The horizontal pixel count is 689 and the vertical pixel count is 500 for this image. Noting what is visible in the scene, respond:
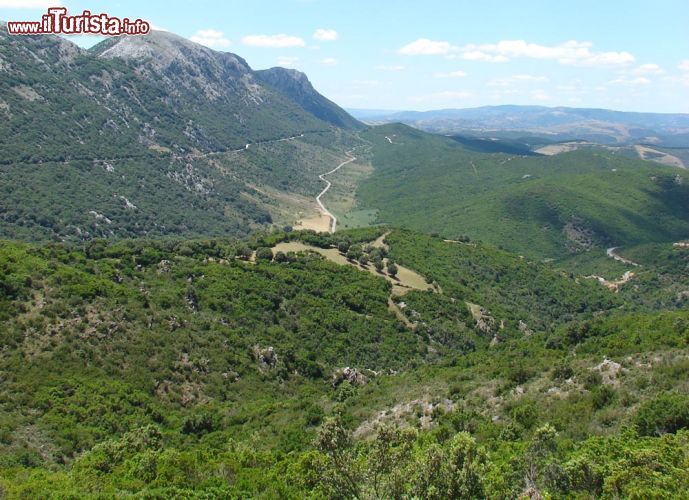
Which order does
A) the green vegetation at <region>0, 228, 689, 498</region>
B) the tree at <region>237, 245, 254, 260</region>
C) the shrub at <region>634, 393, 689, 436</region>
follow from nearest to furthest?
the green vegetation at <region>0, 228, 689, 498</region> → the shrub at <region>634, 393, 689, 436</region> → the tree at <region>237, 245, 254, 260</region>

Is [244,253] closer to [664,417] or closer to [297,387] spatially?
[297,387]

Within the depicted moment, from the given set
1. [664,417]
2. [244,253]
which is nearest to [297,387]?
[244,253]

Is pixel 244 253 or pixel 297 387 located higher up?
pixel 244 253

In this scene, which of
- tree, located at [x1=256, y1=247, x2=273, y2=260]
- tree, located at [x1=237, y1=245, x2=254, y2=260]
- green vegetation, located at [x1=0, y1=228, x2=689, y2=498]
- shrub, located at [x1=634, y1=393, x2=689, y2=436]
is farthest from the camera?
tree, located at [x1=256, y1=247, x2=273, y2=260]

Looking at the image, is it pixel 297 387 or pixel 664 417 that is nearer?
pixel 664 417

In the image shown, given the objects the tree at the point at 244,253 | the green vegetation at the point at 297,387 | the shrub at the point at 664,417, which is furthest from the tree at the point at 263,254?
the shrub at the point at 664,417

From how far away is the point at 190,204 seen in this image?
188500 mm

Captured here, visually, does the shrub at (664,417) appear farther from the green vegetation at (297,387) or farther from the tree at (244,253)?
the tree at (244,253)

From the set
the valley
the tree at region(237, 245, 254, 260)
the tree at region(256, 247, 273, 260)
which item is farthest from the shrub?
the tree at region(237, 245, 254, 260)

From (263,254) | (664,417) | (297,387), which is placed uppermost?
(664,417)

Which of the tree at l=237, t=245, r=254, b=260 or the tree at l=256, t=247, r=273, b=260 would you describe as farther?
the tree at l=256, t=247, r=273, b=260

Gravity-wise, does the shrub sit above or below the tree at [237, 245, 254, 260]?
above

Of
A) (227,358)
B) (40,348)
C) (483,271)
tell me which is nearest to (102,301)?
(40,348)

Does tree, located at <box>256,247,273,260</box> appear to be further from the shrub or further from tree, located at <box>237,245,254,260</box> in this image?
the shrub
